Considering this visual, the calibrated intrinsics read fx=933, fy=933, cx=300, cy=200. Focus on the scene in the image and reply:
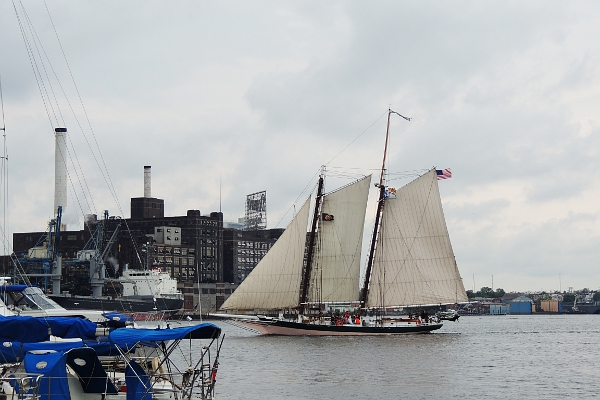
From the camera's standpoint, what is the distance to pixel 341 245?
11031cm

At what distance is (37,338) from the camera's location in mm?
36281

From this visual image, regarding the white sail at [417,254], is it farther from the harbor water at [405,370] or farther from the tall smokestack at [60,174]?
the tall smokestack at [60,174]

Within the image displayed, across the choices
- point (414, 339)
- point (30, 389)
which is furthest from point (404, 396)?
point (414, 339)

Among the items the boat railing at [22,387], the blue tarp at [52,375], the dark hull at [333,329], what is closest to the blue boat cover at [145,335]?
the blue tarp at [52,375]

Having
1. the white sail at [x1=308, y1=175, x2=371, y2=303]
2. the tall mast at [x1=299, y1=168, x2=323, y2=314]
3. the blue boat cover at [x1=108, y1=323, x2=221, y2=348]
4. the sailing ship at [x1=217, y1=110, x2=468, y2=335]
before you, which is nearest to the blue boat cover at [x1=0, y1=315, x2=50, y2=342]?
the blue boat cover at [x1=108, y1=323, x2=221, y2=348]

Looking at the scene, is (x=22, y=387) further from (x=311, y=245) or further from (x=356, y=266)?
(x=356, y=266)

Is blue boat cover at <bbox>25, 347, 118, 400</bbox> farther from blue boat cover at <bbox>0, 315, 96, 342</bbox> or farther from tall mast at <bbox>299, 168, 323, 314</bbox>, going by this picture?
tall mast at <bbox>299, 168, 323, 314</bbox>

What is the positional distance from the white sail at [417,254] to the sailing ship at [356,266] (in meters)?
0.11

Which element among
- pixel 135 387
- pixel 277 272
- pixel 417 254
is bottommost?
pixel 135 387

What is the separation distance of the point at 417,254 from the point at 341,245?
9360mm

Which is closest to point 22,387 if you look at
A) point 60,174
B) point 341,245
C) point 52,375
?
point 52,375

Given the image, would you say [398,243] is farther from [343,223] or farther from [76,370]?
[76,370]

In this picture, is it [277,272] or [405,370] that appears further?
[277,272]

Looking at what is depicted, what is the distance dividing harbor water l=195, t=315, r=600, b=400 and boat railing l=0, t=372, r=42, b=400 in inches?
612
